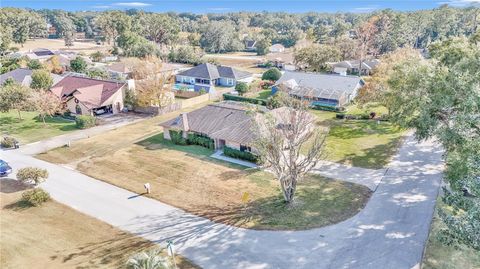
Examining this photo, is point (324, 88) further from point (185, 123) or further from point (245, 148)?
point (185, 123)

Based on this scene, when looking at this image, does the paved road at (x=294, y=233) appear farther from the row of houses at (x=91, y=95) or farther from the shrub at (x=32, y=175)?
the row of houses at (x=91, y=95)

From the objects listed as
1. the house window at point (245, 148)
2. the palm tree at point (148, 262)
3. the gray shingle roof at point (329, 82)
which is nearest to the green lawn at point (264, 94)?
the gray shingle roof at point (329, 82)

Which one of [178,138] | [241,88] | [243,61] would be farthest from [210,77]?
[243,61]

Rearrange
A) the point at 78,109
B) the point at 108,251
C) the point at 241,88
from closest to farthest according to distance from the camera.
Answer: the point at 108,251
the point at 78,109
the point at 241,88

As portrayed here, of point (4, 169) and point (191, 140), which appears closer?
point (4, 169)

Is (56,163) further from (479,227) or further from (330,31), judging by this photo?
(330,31)

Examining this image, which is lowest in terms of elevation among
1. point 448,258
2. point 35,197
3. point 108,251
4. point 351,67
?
point 448,258

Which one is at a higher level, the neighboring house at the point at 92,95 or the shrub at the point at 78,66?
the shrub at the point at 78,66
